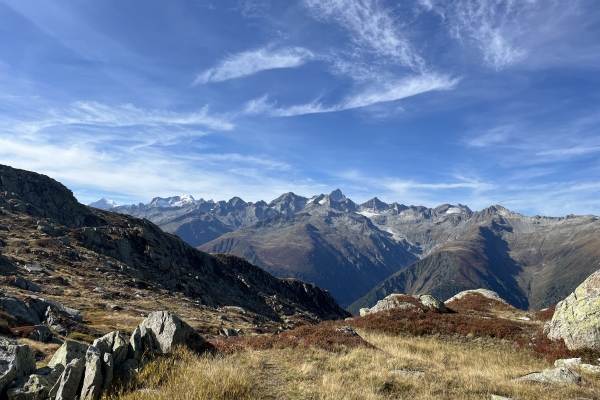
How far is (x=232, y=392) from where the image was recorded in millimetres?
10789

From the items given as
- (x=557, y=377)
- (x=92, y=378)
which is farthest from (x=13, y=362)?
(x=557, y=377)

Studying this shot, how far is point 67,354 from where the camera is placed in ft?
41.4

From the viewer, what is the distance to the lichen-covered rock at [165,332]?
15195mm

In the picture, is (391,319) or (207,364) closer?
(207,364)

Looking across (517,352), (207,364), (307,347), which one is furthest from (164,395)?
(517,352)

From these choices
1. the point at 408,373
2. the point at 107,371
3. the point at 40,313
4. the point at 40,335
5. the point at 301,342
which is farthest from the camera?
the point at 40,313

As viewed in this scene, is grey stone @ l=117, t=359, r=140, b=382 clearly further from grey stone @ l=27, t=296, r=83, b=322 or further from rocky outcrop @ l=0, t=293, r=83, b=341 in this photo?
grey stone @ l=27, t=296, r=83, b=322

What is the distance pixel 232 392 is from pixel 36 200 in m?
156

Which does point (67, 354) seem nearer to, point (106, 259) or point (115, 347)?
point (115, 347)

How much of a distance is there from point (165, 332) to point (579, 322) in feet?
87.5

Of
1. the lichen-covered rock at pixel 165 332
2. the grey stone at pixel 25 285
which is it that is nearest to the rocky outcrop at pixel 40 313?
the grey stone at pixel 25 285

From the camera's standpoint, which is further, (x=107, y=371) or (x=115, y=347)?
(x=115, y=347)

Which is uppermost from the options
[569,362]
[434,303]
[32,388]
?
[434,303]

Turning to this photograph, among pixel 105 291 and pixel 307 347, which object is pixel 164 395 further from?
pixel 105 291
